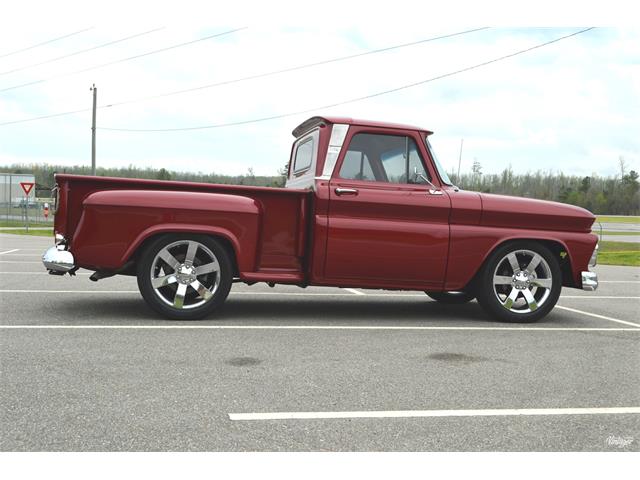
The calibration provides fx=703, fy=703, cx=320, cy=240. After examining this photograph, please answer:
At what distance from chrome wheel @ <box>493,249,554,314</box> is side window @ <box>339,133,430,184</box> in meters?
1.32

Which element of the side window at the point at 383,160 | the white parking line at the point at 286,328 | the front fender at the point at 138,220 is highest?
the side window at the point at 383,160

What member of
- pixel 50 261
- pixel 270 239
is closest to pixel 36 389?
pixel 50 261

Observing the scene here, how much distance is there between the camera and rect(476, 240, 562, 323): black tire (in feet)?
24.5

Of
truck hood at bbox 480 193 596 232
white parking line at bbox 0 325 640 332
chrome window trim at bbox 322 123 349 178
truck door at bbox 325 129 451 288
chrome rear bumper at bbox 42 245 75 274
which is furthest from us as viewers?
truck hood at bbox 480 193 596 232

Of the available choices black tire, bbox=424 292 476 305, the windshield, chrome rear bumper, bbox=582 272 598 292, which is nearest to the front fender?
the windshield

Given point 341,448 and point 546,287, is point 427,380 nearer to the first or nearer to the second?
point 341,448

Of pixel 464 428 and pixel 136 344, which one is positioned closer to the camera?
pixel 464 428

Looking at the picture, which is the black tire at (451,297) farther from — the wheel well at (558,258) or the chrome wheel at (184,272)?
the chrome wheel at (184,272)

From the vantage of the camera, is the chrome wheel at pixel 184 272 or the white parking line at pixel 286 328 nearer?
the white parking line at pixel 286 328

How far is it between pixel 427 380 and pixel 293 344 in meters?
1.49

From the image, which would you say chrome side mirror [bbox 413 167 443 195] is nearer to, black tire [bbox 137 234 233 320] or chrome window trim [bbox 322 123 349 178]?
chrome window trim [bbox 322 123 349 178]

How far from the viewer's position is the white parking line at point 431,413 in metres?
3.92

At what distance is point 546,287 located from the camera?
7570mm

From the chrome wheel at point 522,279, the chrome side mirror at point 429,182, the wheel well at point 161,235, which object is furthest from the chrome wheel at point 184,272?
the chrome wheel at point 522,279
